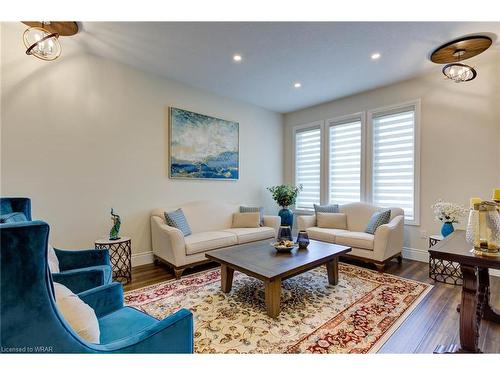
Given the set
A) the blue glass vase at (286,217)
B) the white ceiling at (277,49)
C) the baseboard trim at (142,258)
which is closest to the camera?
the white ceiling at (277,49)

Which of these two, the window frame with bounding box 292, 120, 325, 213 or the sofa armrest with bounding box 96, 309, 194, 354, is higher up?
the window frame with bounding box 292, 120, 325, 213

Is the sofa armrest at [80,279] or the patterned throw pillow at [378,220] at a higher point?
the patterned throw pillow at [378,220]

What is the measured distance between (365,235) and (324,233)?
0.58 m

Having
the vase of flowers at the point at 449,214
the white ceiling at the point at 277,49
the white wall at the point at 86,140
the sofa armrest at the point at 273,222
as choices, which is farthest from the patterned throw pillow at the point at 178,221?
the vase of flowers at the point at 449,214

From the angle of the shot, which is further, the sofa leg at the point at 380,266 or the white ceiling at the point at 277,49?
the sofa leg at the point at 380,266

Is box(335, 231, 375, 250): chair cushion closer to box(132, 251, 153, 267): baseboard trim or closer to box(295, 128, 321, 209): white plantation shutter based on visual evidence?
box(295, 128, 321, 209): white plantation shutter

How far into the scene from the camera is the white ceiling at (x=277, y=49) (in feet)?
8.21

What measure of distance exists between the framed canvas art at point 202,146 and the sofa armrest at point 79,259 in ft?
6.50

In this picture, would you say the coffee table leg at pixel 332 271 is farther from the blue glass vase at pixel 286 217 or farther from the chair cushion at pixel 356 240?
the blue glass vase at pixel 286 217

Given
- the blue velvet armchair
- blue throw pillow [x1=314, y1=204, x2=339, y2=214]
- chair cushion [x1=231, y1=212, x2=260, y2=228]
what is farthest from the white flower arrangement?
the blue velvet armchair

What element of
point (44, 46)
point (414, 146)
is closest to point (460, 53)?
point (414, 146)

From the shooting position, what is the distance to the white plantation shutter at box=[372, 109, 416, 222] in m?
3.81

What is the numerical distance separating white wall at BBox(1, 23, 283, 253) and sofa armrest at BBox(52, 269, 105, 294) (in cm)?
170

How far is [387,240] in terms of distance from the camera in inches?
126
